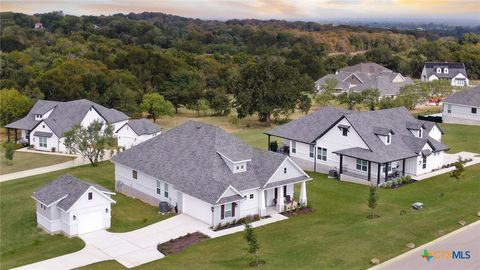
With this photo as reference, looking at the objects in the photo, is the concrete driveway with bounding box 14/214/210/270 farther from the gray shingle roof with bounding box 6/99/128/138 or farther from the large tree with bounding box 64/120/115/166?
the gray shingle roof with bounding box 6/99/128/138

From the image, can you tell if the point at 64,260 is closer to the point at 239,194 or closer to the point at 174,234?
the point at 174,234

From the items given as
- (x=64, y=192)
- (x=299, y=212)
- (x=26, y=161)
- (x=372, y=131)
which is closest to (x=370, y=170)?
(x=372, y=131)

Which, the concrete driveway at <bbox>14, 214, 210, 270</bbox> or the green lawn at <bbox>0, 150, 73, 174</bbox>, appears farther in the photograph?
the green lawn at <bbox>0, 150, 73, 174</bbox>

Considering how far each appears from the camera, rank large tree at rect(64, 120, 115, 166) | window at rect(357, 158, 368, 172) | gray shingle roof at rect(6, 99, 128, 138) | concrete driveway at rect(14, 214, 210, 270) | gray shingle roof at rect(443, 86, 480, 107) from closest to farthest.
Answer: concrete driveway at rect(14, 214, 210, 270) → window at rect(357, 158, 368, 172) → large tree at rect(64, 120, 115, 166) → gray shingle roof at rect(6, 99, 128, 138) → gray shingle roof at rect(443, 86, 480, 107)

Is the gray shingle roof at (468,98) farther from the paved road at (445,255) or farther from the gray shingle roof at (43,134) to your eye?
the gray shingle roof at (43,134)

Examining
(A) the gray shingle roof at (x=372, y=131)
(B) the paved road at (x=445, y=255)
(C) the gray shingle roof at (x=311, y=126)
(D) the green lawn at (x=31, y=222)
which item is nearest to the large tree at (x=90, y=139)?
(D) the green lawn at (x=31, y=222)

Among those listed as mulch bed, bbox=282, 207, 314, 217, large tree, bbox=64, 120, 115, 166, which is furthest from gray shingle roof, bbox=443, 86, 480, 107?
large tree, bbox=64, 120, 115, 166

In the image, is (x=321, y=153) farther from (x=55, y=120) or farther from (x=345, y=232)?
(x=55, y=120)
